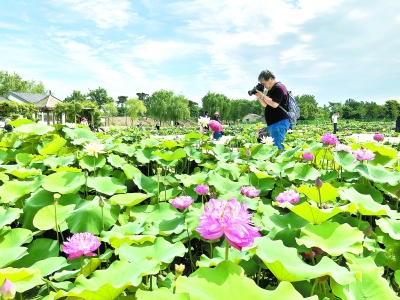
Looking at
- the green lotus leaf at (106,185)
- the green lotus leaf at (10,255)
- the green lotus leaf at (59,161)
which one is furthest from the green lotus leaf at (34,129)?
the green lotus leaf at (10,255)

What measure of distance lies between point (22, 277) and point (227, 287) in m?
0.53

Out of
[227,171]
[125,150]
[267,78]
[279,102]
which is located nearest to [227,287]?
[227,171]

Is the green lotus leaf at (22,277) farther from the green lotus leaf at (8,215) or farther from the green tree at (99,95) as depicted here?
the green tree at (99,95)

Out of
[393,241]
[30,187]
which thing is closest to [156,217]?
[30,187]

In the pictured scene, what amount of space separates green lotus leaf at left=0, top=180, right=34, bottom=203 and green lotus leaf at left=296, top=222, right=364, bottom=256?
1213 millimetres

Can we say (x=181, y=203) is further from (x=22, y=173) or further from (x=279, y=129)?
(x=279, y=129)

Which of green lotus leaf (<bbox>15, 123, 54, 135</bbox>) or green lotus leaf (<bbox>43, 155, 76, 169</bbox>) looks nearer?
green lotus leaf (<bbox>43, 155, 76, 169</bbox>)

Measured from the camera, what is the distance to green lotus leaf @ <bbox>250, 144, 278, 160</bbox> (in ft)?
7.29

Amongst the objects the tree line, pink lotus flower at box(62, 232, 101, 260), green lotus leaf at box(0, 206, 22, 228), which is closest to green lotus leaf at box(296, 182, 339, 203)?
pink lotus flower at box(62, 232, 101, 260)

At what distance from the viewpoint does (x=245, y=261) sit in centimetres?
97

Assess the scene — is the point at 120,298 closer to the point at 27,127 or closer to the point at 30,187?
the point at 30,187

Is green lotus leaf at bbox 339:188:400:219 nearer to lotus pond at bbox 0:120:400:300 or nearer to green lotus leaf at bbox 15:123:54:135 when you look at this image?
lotus pond at bbox 0:120:400:300

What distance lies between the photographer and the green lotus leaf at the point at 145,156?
2.01 m

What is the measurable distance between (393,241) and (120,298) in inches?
36.5
